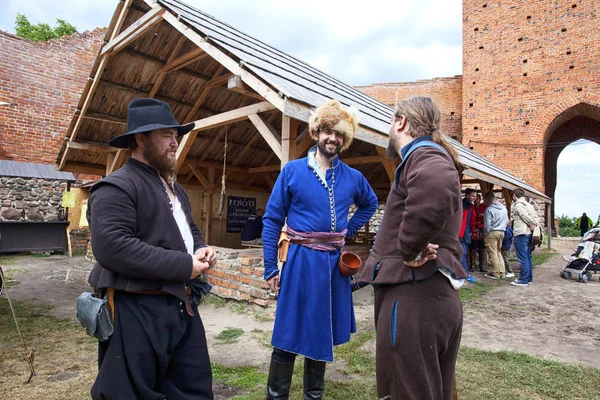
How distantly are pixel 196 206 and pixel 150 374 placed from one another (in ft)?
28.1

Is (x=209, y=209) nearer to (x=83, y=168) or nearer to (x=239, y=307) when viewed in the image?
(x=83, y=168)

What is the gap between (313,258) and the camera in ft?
Result: 8.46

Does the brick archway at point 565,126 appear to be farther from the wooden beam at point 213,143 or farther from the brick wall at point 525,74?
the wooden beam at point 213,143

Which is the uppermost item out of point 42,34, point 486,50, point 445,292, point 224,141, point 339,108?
point 42,34

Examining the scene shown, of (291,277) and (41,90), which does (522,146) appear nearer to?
(291,277)

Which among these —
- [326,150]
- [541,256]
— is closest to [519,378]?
[326,150]

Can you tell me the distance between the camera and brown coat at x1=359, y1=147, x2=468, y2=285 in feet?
5.22

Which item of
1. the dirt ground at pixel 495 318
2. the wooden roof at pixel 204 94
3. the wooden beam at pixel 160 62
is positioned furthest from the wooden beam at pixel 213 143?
the dirt ground at pixel 495 318

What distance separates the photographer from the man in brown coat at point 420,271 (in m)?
1.60

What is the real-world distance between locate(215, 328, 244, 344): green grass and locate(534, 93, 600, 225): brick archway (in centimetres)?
1615

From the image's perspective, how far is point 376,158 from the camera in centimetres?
729

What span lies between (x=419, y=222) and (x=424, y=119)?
565mm

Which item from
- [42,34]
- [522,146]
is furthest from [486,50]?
[42,34]

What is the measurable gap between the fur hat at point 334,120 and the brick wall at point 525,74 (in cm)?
1603
